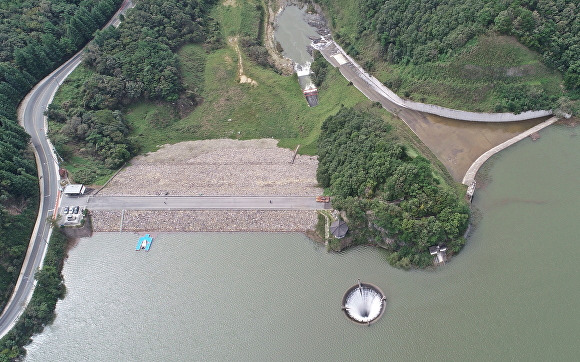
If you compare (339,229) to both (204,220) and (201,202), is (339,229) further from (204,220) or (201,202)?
(201,202)

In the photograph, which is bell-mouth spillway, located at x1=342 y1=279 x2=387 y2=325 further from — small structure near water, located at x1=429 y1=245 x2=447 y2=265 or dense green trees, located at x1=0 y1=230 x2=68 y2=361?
dense green trees, located at x1=0 y1=230 x2=68 y2=361

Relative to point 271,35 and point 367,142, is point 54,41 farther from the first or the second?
point 367,142

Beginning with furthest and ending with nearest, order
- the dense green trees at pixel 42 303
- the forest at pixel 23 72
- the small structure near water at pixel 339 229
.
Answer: the forest at pixel 23 72 < the small structure near water at pixel 339 229 < the dense green trees at pixel 42 303

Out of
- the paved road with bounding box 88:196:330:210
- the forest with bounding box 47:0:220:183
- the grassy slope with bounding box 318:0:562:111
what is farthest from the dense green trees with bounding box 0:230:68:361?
the grassy slope with bounding box 318:0:562:111

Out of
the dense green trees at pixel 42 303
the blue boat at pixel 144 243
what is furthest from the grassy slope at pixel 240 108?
the blue boat at pixel 144 243

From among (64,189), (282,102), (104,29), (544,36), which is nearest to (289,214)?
(282,102)

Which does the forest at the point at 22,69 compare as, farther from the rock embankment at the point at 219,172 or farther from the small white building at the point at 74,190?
the rock embankment at the point at 219,172
